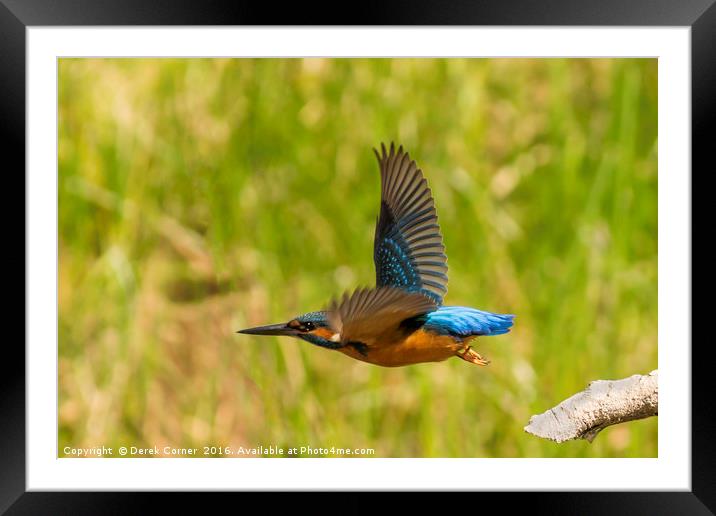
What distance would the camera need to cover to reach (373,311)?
166 cm

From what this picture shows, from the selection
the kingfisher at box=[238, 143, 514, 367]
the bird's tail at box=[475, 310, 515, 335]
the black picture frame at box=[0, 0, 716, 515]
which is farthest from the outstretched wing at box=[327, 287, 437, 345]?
the black picture frame at box=[0, 0, 716, 515]

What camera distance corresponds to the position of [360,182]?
2674 millimetres

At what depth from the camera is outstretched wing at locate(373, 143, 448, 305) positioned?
1851mm

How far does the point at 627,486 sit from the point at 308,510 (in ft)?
2.07

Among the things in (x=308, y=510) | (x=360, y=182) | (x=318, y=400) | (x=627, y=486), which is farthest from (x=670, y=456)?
(x=360, y=182)

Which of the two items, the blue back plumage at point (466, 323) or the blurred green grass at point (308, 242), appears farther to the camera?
the blurred green grass at point (308, 242)

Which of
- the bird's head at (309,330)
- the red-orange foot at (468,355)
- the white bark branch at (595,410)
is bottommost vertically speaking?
the white bark branch at (595,410)

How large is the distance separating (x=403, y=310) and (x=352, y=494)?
0.48 metres

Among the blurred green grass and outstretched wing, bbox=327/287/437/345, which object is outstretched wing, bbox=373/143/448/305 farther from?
the blurred green grass

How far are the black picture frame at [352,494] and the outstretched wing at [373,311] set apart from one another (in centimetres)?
43

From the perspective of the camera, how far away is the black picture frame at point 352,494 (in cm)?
194

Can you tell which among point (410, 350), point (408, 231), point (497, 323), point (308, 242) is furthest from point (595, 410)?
point (308, 242)

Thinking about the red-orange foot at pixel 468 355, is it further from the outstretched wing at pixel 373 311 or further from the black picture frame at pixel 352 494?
the black picture frame at pixel 352 494

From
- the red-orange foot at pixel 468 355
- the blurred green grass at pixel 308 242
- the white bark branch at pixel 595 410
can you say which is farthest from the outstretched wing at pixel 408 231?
the blurred green grass at pixel 308 242
